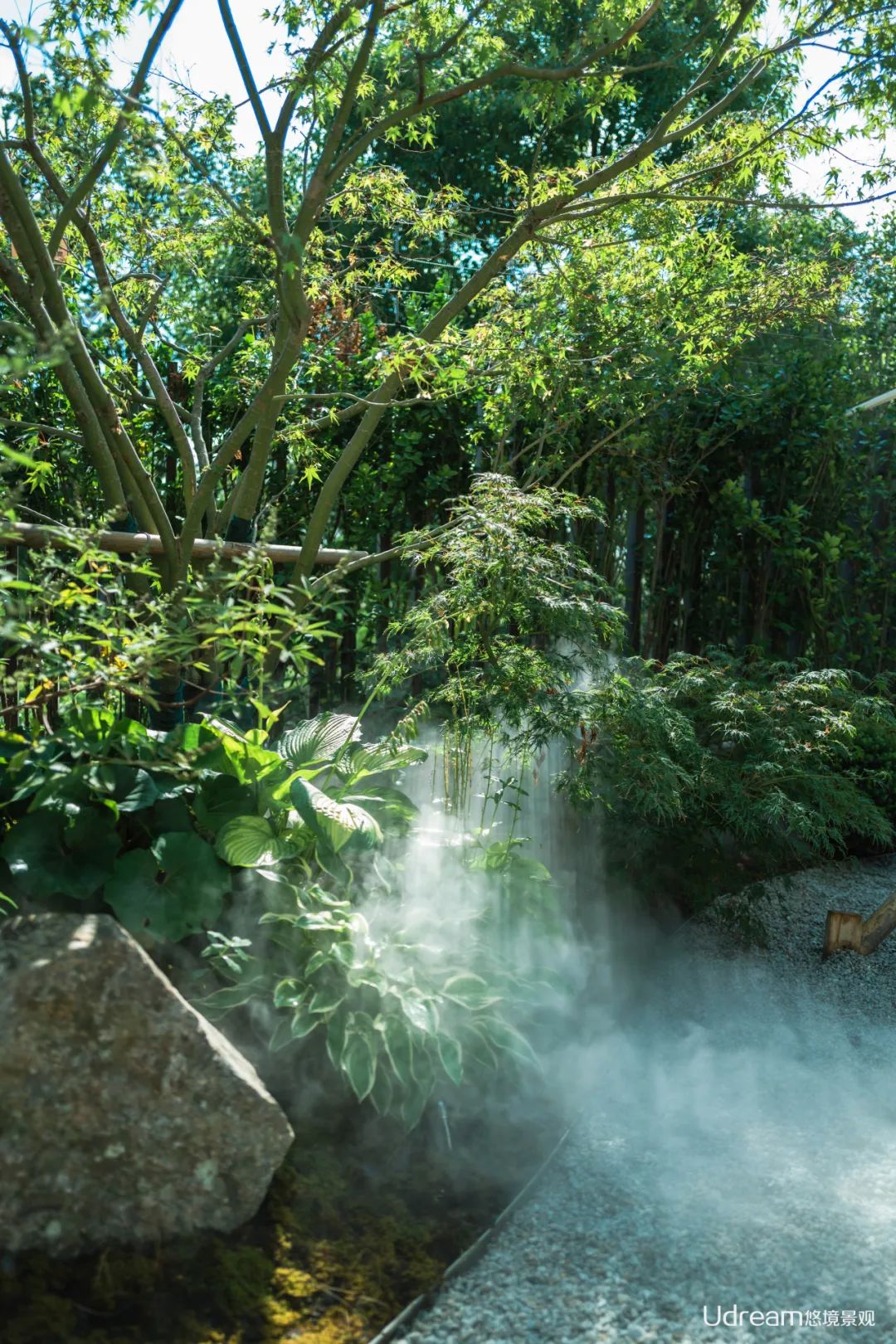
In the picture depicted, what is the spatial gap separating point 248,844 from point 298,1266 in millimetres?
903

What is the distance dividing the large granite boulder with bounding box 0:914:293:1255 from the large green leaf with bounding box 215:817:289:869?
1.60 ft

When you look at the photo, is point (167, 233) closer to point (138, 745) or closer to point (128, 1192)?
point (138, 745)

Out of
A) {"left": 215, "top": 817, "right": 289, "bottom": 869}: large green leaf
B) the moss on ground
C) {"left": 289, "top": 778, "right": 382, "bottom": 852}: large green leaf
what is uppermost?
{"left": 289, "top": 778, "right": 382, "bottom": 852}: large green leaf

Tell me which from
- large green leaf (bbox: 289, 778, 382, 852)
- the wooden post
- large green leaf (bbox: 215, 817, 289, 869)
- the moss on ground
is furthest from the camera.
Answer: the wooden post

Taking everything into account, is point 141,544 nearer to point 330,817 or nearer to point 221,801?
point 221,801

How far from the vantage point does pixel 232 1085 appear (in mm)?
2086

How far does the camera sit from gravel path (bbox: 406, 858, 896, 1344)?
2.06 meters

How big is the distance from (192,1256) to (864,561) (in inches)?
210

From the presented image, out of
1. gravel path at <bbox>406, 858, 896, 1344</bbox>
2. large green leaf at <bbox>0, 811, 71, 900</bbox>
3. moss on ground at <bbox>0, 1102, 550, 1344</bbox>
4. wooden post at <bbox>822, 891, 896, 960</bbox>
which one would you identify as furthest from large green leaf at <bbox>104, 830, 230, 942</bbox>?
wooden post at <bbox>822, 891, 896, 960</bbox>

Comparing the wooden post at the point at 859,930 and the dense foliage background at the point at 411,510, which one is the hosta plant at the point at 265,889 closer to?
the dense foliage background at the point at 411,510

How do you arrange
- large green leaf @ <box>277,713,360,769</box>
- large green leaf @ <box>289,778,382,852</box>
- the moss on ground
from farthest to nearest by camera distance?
large green leaf @ <box>277,713,360,769</box> → large green leaf @ <box>289,778,382,852</box> → the moss on ground

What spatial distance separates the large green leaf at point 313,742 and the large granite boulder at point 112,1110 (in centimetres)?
115

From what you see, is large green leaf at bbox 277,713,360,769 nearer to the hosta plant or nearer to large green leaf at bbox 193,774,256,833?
the hosta plant

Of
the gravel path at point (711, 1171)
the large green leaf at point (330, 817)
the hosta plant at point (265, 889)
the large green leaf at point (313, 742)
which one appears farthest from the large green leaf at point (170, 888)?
the gravel path at point (711, 1171)
